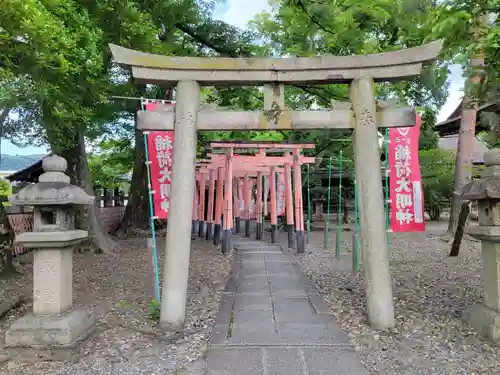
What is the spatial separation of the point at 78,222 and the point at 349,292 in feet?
24.2

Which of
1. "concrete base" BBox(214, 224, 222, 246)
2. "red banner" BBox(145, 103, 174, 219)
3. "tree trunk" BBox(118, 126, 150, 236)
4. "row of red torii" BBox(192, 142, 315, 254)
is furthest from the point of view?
"tree trunk" BBox(118, 126, 150, 236)

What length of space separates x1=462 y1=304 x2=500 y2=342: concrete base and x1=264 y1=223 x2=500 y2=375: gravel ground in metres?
0.09

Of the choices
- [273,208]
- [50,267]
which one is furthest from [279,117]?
[273,208]

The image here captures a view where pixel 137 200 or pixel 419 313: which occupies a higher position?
pixel 137 200

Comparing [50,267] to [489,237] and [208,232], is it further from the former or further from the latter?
[208,232]

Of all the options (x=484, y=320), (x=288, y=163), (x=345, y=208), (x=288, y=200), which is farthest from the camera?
(x=345, y=208)

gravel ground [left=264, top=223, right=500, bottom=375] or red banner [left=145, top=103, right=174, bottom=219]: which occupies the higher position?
red banner [left=145, top=103, right=174, bottom=219]

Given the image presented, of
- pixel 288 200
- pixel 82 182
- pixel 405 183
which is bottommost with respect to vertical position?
pixel 288 200

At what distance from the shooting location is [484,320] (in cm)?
464

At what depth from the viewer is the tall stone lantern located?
4320 mm

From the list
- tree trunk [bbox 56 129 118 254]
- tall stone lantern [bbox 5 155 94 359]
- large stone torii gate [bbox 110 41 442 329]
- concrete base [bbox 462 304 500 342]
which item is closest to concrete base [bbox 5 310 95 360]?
tall stone lantern [bbox 5 155 94 359]

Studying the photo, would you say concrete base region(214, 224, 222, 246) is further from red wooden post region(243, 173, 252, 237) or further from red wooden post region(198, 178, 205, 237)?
red wooden post region(243, 173, 252, 237)

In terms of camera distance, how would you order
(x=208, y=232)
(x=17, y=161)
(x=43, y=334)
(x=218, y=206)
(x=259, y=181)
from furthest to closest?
(x=17, y=161)
(x=208, y=232)
(x=259, y=181)
(x=218, y=206)
(x=43, y=334)

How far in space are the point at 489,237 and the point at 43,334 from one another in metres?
5.07
